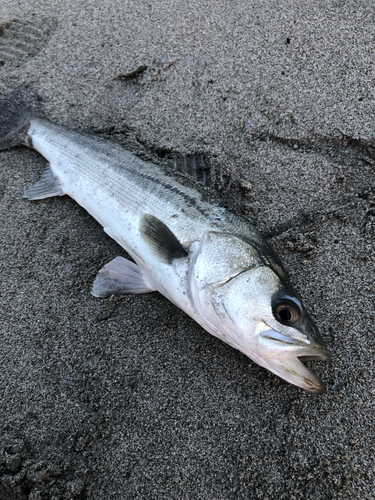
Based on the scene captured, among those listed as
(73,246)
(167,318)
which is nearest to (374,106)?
(167,318)

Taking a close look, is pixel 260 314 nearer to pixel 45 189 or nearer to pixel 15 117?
pixel 45 189

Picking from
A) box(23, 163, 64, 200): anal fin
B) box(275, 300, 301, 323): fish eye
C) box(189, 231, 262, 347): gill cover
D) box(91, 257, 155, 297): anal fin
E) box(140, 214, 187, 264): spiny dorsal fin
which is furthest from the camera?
box(23, 163, 64, 200): anal fin

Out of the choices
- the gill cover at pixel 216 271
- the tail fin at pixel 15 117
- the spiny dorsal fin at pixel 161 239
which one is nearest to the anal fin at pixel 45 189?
the tail fin at pixel 15 117

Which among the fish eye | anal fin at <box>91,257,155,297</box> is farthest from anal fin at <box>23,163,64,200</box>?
the fish eye

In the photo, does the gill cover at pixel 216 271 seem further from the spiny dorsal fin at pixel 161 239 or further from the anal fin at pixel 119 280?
the anal fin at pixel 119 280

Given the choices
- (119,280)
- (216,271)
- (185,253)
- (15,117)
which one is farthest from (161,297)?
(15,117)

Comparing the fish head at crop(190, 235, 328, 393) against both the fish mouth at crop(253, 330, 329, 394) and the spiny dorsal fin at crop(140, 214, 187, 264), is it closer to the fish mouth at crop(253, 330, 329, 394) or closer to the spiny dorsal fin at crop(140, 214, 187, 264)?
the fish mouth at crop(253, 330, 329, 394)

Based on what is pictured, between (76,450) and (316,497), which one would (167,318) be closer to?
(76,450)
